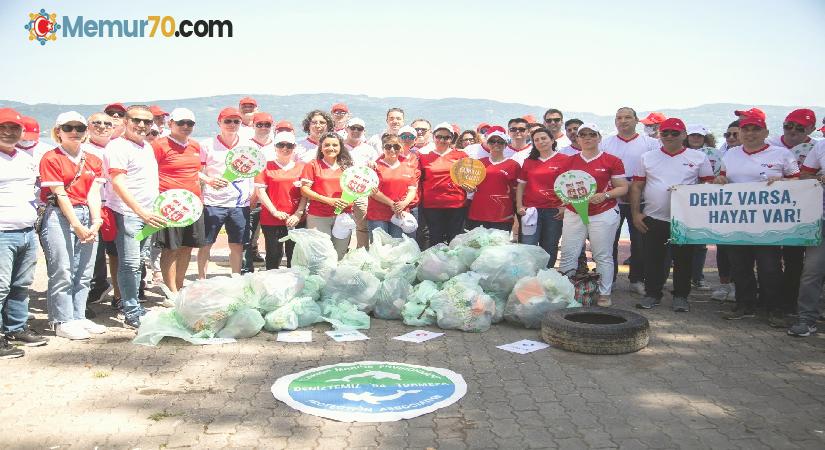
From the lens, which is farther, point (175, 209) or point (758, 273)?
point (758, 273)

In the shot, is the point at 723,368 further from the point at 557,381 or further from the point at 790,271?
the point at 790,271

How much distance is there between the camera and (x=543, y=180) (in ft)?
24.6

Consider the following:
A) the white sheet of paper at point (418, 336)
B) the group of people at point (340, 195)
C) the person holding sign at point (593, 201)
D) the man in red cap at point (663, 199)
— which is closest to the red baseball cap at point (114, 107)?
the group of people at point (340, 195)

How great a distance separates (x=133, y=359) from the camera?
5309 mm

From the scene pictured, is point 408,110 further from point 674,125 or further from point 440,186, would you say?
point 674,125

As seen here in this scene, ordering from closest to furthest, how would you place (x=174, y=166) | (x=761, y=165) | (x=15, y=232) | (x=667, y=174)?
(x=15, y=232) < (x=761, y=165) < (x=174, y=166) < (x=667, y=174)

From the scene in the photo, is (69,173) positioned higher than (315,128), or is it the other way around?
(315,128)

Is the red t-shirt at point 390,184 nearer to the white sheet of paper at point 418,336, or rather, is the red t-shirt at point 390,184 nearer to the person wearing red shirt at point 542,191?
the person wearing red shirt at point 542,191

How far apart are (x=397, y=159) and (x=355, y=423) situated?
14.2ft

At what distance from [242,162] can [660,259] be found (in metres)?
4.54

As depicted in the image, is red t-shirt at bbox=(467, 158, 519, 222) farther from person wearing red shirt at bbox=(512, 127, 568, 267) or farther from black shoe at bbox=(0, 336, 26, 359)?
black shoe at bbox=(0, 336, 26, 359)

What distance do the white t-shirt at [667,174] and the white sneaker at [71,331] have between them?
5600 mm

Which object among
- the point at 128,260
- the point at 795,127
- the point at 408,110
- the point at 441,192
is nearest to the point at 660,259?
the point at 795,127

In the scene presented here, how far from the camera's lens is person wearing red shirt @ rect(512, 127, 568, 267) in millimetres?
7488
